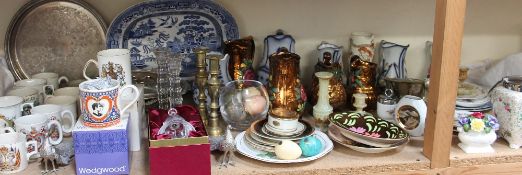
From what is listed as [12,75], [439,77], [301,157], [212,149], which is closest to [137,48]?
[12,75]

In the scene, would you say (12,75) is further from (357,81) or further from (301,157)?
(357,81)

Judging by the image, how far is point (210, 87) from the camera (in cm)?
125

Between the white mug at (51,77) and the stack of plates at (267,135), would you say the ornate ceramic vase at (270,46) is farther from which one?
the white mug at (51,77)

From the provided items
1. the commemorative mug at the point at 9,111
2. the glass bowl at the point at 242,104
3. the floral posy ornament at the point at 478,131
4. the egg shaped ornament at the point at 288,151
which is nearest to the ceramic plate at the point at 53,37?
the commemorative mug at the point at 9,111

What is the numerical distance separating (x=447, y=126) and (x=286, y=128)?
35 centimetres

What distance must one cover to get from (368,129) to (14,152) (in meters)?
0.76

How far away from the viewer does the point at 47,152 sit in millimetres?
1071

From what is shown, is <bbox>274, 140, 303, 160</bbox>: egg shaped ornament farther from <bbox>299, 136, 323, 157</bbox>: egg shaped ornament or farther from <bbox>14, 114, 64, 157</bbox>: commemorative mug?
<bbox>14, 114, 64, 157</bbox>: commemorative mug

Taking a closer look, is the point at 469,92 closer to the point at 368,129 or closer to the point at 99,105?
the point at 368,129

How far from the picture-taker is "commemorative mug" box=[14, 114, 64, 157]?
3.57 ft

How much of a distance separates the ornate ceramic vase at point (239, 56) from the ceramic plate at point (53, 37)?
345 millimetres

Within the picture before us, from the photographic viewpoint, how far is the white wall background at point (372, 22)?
150 cm

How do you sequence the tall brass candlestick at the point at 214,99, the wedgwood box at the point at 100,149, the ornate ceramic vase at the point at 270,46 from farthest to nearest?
the ornate ceramic vase at the point at 270,46 → the tall brass candlestick at the point at 214,99 → the wedgwood box at the point at 100,149

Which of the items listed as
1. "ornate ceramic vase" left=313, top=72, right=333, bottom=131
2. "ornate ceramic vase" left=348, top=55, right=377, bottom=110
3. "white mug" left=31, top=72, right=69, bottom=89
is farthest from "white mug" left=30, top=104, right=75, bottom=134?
"ornate ceramic vase" left=348, top=55, right=377, bottom=110
